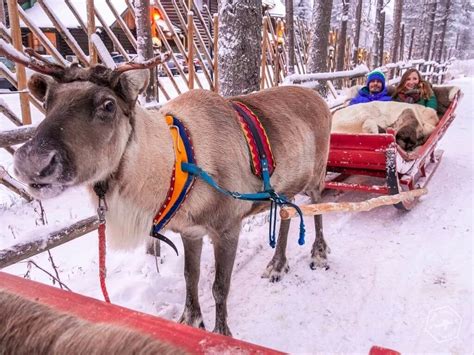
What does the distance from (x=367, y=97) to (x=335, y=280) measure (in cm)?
403

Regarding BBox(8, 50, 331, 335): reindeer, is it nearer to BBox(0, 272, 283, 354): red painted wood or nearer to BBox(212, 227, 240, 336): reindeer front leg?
BBox(212, 227, 240, 336): reindeer front leg

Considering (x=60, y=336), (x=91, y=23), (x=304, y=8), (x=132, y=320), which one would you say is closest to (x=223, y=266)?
(x=132, y=320)

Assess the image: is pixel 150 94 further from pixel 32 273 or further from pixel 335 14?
pixel 335 14

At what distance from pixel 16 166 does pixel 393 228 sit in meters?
3.88

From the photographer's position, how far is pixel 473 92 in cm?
1889

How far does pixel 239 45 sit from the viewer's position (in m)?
4.92

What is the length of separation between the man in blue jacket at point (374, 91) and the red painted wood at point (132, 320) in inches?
240

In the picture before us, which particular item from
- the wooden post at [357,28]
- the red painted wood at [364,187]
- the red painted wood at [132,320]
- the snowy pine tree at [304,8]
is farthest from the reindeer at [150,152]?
the snowy pine tree at [304,8]

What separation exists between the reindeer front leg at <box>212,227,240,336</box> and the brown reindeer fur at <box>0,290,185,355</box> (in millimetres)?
1825

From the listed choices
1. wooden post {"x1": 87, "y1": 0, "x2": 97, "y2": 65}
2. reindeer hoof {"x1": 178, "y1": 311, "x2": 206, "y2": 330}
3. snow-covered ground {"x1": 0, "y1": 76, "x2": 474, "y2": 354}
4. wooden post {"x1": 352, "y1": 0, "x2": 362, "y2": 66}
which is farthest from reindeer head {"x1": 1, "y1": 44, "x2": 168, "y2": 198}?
wooden post {"x1": 352, "y1": 0, "x2": 362, "y2": 66}

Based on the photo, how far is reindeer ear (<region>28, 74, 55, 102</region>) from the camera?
1964 mm

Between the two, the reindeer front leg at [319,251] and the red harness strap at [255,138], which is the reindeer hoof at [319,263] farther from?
the red harness strap at [255,138]

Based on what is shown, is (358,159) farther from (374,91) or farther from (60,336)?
(60,336)

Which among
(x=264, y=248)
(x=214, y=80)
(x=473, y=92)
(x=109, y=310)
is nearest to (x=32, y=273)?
(x=264, y=248)
